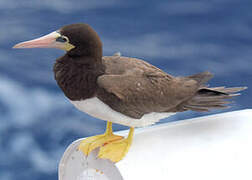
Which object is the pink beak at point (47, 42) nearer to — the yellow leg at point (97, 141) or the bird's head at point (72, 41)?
the bird's head at point (72, 41)

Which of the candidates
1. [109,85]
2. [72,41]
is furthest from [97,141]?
[72,41]

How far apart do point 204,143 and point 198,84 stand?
203mm

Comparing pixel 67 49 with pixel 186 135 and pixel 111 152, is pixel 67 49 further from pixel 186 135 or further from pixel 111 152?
pixel 186 135

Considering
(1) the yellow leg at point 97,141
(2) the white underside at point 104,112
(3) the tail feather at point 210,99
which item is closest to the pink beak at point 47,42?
(2) the white underside at point 104,112

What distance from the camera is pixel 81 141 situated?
1.60 metres

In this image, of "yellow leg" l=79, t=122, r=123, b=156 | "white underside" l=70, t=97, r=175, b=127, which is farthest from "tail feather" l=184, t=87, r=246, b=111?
"yellow leg" l=79, t=122, r=123, b=156

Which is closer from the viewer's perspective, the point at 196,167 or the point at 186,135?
the point at 196,167

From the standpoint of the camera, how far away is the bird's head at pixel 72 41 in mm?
1356

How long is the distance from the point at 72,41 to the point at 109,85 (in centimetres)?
17

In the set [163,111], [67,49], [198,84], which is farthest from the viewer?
[198,84]

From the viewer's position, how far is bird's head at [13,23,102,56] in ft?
4.45

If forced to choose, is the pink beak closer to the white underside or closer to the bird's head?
the bird's head

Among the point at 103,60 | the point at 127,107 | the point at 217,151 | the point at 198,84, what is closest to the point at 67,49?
the point at 103,60

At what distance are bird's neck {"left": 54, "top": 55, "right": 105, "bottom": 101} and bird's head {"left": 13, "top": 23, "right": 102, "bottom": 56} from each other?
0.08 ft
